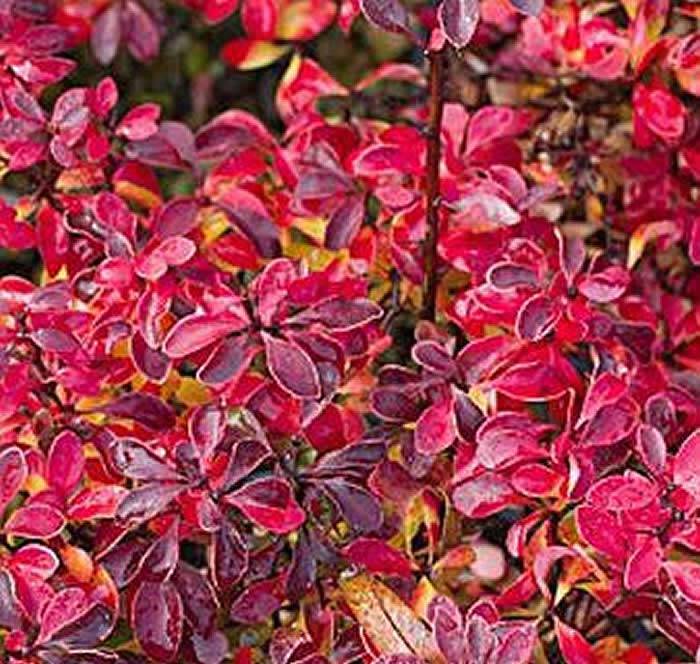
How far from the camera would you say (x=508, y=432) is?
1196 millimetres

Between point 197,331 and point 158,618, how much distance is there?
0.68ft

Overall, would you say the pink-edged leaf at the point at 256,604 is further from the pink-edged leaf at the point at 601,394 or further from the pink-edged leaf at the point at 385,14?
the pink-edged leaf at the point at 385,14

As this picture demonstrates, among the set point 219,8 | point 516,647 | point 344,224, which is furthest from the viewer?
point 219,8

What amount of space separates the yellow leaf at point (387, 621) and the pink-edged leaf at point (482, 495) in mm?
87

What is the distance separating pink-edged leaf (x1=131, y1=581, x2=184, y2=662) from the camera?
1153 millimetres

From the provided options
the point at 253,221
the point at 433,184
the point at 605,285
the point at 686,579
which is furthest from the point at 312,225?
the point at 686,579

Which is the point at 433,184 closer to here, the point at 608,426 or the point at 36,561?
the point at 608,426

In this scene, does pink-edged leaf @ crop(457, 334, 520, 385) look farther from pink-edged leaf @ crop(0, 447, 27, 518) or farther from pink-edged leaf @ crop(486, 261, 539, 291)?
pink-edged leaf @ crop(0, 447, 27, 518)

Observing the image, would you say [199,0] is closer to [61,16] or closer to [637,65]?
[61,16]

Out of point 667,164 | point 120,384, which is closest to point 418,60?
point 667,164

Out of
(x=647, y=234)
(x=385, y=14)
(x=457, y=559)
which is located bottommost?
(x=457, y=559)

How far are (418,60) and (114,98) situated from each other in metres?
0.88

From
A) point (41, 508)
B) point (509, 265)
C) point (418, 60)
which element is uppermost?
point (509, 265)

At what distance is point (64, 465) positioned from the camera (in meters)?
1.22
